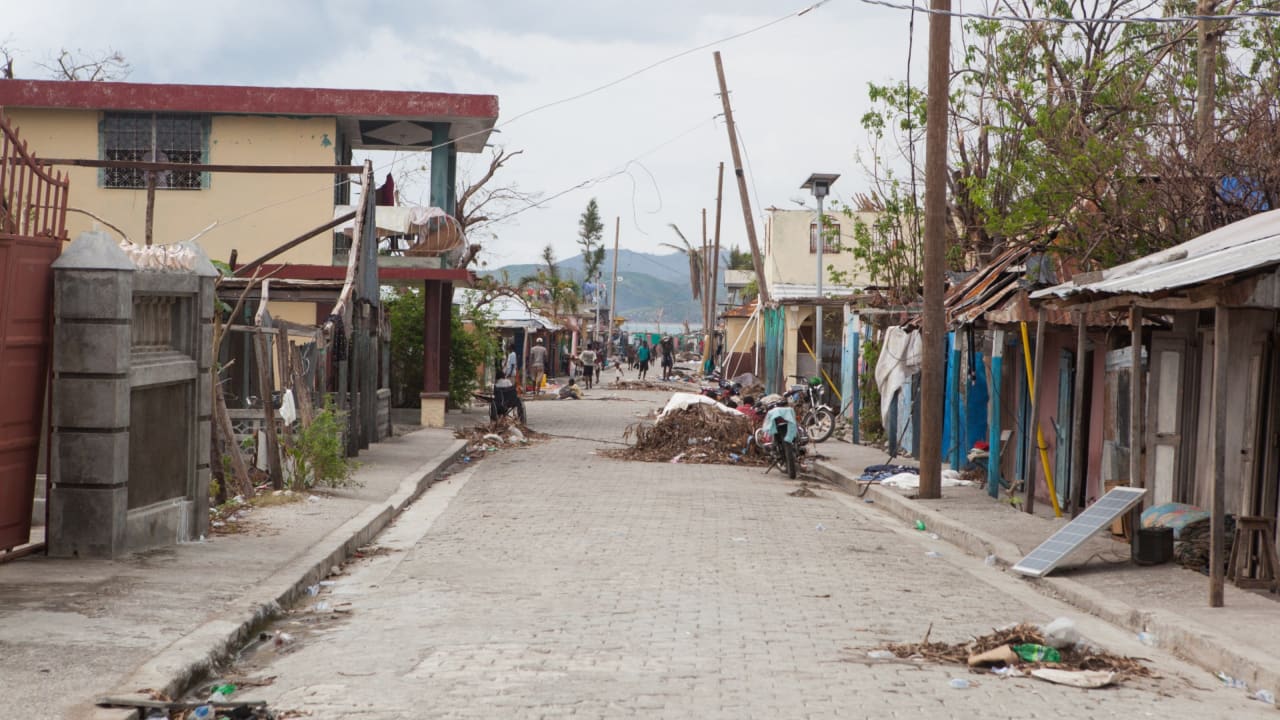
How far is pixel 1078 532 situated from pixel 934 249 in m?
5.80

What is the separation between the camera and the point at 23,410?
371 inches

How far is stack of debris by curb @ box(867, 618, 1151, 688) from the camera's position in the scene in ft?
23.0

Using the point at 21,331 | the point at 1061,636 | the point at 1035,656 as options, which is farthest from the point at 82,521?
the point at 1061,636

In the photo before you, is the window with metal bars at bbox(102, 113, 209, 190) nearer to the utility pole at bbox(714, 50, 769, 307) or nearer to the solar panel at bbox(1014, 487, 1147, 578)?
the utility pole at bbox(714, 50, 769, 307)

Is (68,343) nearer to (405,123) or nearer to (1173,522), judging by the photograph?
(1173,522)

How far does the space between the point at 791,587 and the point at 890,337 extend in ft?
44.5

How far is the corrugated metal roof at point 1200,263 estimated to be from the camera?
855 cm

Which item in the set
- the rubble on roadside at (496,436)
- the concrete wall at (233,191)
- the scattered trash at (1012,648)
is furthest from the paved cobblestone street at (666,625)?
the concrete wall at (233,191)

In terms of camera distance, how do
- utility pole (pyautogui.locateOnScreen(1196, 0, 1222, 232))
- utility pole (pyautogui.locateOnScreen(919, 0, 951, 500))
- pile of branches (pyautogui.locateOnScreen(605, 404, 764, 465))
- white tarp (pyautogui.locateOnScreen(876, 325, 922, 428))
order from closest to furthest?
utility pole (pyautogui.locateOnScreen(1196, 0, 1222, 232))
utility pole (pyautogui.locateOnScreen(919, 0, 951, 500))
white tarp (pyautogui.locateOnScreen(876, 325, 922, 428))
pile of branches (pyautogui.locateOnScreen(605, 404, 764, 465))

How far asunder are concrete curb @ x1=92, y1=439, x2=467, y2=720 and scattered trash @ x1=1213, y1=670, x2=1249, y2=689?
5.49 metres

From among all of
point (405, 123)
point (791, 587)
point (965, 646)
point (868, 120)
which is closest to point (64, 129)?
point (405, 123)

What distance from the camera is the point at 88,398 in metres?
9.62

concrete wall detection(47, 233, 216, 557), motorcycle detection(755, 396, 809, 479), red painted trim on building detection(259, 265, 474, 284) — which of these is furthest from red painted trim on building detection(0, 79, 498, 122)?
concrete wall detection(47, 233, 216, 557)

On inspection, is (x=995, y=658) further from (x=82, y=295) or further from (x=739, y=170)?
(x=739, y=170)
